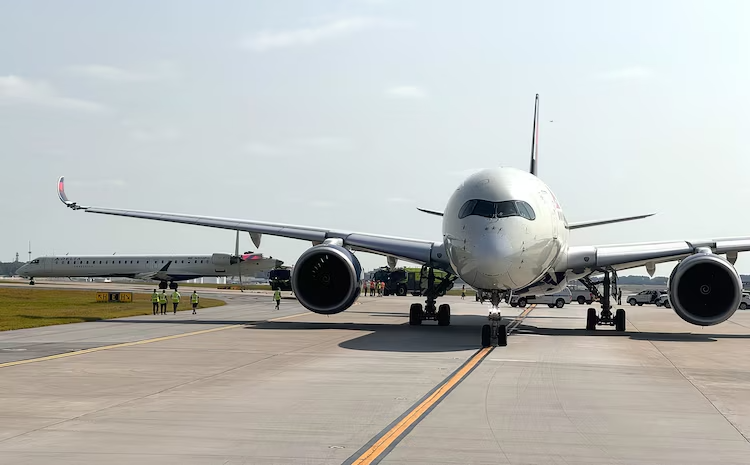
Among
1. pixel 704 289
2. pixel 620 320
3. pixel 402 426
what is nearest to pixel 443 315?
pixel 620 320

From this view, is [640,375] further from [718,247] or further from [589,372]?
[718,247]

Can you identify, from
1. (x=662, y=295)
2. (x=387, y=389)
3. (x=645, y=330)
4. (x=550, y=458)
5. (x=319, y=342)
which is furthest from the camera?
(x=662, y=295)

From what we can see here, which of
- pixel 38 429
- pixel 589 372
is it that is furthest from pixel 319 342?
pixel 38 429

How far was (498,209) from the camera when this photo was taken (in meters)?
21.2

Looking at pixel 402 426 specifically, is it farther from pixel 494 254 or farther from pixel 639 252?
pixel 639 252

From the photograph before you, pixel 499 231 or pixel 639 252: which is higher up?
pixel 499 231

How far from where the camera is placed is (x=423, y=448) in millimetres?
9023

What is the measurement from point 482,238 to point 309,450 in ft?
40.9

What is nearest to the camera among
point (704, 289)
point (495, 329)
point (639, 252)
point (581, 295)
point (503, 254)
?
point (503, 254)

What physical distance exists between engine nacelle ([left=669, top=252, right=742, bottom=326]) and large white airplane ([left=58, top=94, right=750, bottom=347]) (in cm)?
3

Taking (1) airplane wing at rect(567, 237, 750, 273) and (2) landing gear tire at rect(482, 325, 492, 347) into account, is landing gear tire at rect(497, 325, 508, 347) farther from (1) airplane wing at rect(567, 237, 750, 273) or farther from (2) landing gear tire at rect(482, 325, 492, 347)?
(1) airplane wing at rect(567, 237, 750, 273)

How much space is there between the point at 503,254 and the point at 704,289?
349 inches

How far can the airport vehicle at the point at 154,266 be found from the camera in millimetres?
87875

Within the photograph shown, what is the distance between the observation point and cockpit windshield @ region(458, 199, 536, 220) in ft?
69.4
